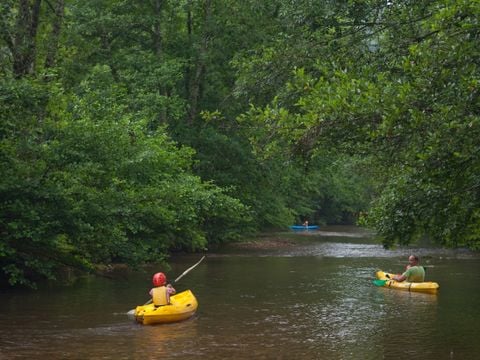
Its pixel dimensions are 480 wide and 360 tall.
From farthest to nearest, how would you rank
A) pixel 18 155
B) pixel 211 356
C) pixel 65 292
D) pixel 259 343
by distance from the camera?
1. pixel 65 292
2. pixel 18 155
3. pixel 259 343
4. pixel 211 356

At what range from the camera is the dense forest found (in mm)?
9586

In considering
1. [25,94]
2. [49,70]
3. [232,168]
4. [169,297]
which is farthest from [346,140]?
[232,168]

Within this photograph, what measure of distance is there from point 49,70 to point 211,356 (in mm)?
9450

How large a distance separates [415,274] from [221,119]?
8.76m

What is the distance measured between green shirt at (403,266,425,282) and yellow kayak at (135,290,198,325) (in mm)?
8798

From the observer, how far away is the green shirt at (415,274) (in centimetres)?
2247

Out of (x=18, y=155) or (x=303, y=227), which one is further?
(x=303, y=227)

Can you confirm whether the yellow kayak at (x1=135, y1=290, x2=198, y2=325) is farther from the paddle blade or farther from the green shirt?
the green shirt

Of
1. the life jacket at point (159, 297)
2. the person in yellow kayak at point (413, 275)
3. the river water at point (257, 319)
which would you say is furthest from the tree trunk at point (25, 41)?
the person in yellow kayak at point (413, 275)

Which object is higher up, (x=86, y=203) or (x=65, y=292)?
(x=86, y=203)

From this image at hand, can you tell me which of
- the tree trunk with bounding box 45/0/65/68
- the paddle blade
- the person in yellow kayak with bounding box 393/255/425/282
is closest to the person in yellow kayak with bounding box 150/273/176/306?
the paddle blade

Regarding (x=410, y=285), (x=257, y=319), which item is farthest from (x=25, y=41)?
(x=410, y=285)

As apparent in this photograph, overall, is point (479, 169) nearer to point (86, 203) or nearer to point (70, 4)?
point (86, 203)

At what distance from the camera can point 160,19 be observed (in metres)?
35.6
